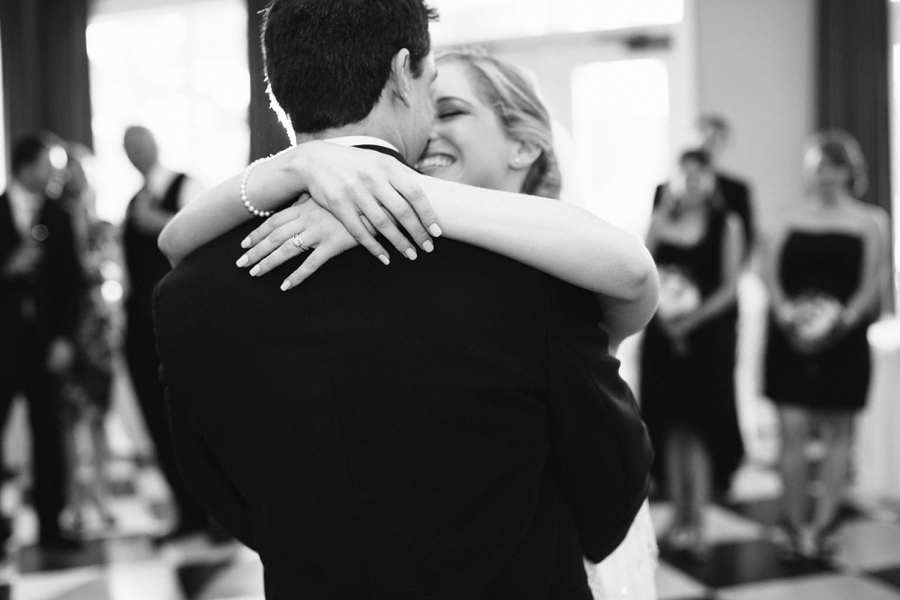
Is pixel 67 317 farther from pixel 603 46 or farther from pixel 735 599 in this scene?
pixel 603 46

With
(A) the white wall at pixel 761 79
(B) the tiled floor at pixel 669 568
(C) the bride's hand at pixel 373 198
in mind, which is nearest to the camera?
(C) the bride's hand at pixel 373 198

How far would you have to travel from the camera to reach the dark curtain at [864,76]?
587 centimetres

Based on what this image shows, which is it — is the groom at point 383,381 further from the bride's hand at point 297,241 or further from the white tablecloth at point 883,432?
the white tablecloth at point 883,432

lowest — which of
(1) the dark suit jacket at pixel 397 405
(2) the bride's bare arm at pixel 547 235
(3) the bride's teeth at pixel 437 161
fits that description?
(1) the dark suit jacket at pixel 397 405

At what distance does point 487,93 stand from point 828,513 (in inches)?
109

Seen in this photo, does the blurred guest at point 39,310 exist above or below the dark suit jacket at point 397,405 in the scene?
below

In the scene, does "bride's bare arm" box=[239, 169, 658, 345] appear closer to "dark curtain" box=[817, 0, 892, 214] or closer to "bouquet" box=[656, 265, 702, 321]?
"bouquet" box=[656, 265, 702, 321]

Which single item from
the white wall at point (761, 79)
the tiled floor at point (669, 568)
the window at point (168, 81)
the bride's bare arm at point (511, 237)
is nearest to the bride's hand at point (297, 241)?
the bride's bare arm at point (511, 237)

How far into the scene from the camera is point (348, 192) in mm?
879

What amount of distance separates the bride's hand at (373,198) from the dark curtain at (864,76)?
19.0ft

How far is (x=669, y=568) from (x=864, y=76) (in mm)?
3981

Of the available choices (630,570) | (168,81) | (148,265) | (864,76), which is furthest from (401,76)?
(168,81)

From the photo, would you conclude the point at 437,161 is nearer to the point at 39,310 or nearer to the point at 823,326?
the point at 823,326

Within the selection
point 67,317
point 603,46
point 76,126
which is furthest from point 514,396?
point 76,126
